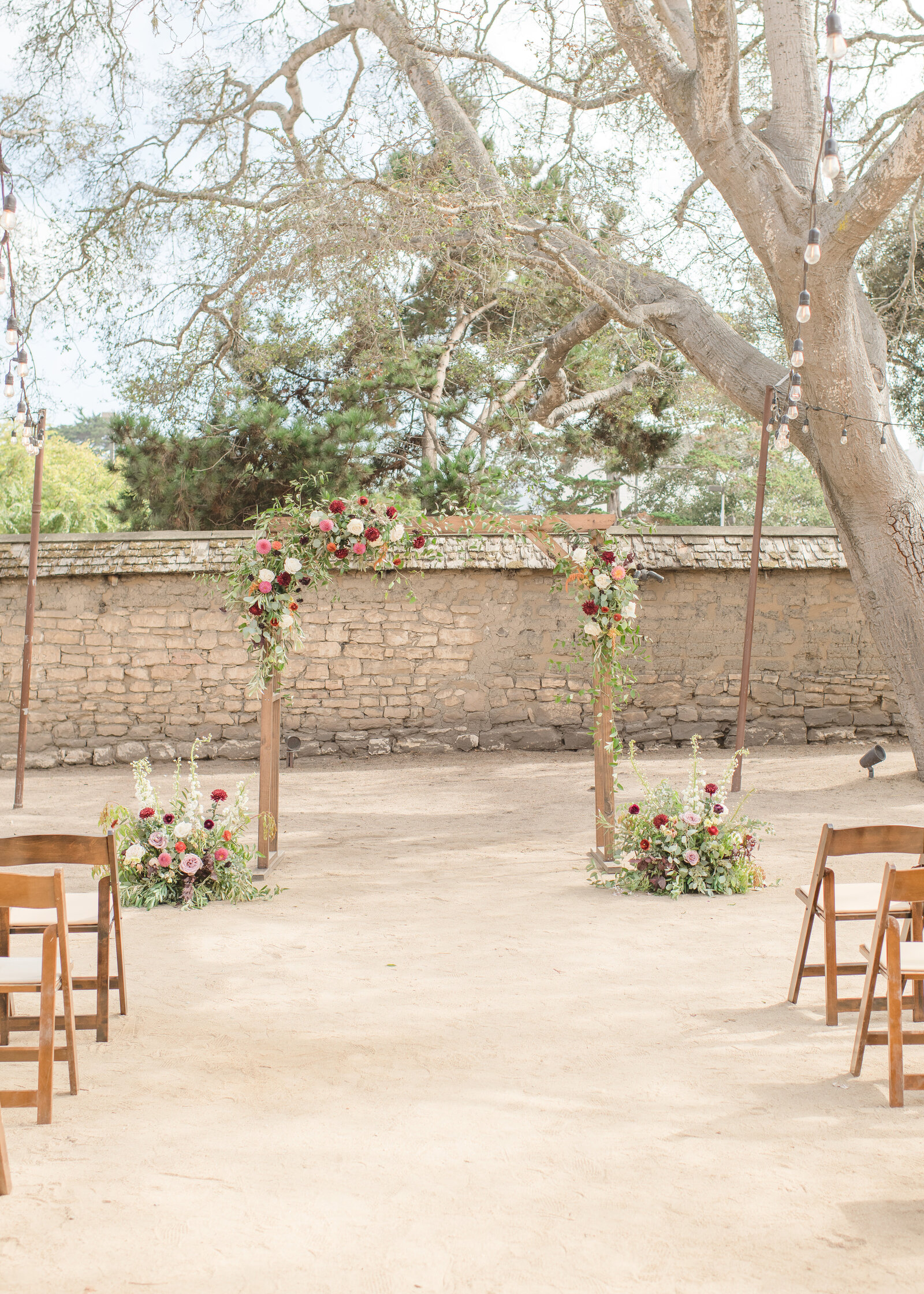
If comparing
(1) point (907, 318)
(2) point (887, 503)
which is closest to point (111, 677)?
(2) point (887, 503)

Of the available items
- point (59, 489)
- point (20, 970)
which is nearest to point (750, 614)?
point (20, 970)

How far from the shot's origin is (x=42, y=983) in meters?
3.07

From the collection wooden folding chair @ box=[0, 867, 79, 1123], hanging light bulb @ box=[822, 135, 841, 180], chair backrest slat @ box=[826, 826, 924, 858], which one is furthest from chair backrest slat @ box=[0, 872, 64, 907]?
hanging light bulb @ box=[822, 135, 841, 180]

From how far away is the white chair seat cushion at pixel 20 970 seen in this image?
313 cm

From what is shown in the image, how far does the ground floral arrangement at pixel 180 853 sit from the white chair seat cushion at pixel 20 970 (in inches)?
91.5

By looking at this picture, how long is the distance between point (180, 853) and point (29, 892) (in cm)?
278

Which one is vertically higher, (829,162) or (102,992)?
(829,162)

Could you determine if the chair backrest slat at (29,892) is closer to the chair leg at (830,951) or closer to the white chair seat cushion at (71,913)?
the white chair seat cushion at (71,913)

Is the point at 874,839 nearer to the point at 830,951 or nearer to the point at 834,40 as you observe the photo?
the point at 830,951

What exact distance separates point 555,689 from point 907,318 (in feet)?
18.8

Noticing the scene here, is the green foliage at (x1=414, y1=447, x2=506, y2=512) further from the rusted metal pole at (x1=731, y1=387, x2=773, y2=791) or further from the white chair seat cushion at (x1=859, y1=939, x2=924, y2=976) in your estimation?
the white chair seat cushion at (x1=859, y1=939, x2=924, y2=976)

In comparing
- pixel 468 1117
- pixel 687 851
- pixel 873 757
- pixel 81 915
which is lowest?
pixel 468 1117

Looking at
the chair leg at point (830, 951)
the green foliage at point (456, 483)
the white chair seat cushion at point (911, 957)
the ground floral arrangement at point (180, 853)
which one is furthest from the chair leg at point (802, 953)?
the green foliage at point (456, 483)

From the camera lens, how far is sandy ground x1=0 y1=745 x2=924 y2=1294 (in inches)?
90.2
